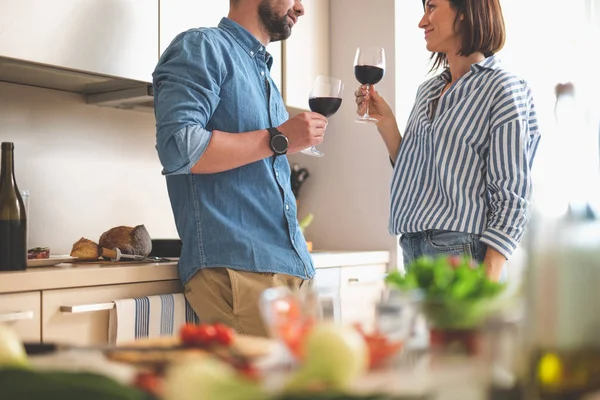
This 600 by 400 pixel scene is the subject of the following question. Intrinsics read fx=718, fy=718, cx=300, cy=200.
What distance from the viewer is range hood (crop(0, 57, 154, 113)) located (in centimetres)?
207

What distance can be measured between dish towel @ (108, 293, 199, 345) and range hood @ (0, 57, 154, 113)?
0.73 meters

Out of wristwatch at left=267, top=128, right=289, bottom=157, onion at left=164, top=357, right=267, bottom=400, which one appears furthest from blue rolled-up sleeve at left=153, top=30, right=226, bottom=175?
onion at left=164, top=357, right=267, bottom=400

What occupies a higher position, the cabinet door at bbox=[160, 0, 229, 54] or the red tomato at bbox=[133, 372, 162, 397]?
→ the cabinet door at bbox=[160, 0, 229, 54]

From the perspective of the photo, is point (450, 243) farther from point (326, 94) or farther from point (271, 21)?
point (271, 21)

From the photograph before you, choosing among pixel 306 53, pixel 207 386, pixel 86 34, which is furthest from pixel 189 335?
pixel 306 53

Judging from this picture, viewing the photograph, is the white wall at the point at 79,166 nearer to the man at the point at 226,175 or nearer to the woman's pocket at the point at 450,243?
the man at the point at 226,175

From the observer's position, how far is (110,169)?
8.43 ft

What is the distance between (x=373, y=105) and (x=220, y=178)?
54 cm

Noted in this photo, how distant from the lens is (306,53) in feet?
9.80

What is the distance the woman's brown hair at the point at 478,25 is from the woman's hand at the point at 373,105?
271mm

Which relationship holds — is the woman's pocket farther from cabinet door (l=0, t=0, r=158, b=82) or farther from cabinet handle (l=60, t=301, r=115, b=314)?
cabinet door (l=0, t=0, r=158, b=82)

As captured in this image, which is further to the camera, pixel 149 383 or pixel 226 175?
pixel 226 175

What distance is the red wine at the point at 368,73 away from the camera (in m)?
2.01

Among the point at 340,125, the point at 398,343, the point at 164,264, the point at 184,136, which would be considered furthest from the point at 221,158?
the point at 340,125
